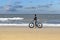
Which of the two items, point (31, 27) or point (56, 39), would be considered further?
point (31, 27)

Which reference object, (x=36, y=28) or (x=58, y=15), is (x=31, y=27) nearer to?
(x=36, y=28)

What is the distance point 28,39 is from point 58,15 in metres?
20.1

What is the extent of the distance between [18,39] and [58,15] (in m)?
20.1

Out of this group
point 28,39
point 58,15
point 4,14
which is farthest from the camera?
point 4,14

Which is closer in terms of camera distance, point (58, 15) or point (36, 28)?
point (36, 28)

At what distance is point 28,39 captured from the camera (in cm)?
778

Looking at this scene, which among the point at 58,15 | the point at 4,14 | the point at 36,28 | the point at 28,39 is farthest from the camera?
the point at 4,14

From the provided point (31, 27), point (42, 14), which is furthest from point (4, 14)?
point (31, 27)

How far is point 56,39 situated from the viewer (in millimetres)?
7840

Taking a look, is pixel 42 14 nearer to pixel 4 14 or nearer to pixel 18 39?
pixel 4 14

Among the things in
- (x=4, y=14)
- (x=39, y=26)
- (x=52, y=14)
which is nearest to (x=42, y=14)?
(x=52, y=14)

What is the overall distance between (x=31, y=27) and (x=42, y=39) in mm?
3866

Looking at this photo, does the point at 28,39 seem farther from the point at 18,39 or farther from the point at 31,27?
the point at 31,27

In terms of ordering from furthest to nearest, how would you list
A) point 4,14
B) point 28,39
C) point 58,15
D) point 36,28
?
point 4,14, point 58,15, point 36,28, point 28,39
